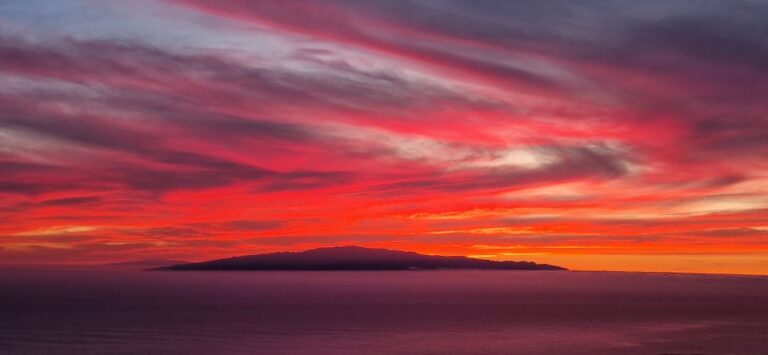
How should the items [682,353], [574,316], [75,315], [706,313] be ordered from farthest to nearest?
[706,313] < [574,316] < [75,315] < [682,353]

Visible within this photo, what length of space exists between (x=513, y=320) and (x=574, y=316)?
42.4 feet

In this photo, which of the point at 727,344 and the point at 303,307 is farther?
the point at 303,307

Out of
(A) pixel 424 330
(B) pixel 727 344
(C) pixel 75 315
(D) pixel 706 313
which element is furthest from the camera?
(D) pixel 706 313

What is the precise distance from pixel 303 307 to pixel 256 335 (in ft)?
138

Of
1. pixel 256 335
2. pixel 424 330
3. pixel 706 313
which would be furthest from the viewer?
pixel 706 313

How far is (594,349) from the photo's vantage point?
5931 centimetres

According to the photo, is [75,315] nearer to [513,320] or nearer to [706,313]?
[513,320]

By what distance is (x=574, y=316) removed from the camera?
9850cm

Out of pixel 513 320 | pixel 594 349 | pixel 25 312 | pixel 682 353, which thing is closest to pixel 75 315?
pixel 25 312

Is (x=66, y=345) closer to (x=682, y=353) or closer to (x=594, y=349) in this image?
(x=594, y=349)

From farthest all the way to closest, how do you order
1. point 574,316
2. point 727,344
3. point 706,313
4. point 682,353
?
point 706,313
point 574,316
point 727,344
point 682,353

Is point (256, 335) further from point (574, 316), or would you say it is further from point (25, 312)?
point (574, 316)

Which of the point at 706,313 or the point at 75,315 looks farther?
the point at 706,313

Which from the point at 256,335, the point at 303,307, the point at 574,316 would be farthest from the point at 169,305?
the point at 574,316
